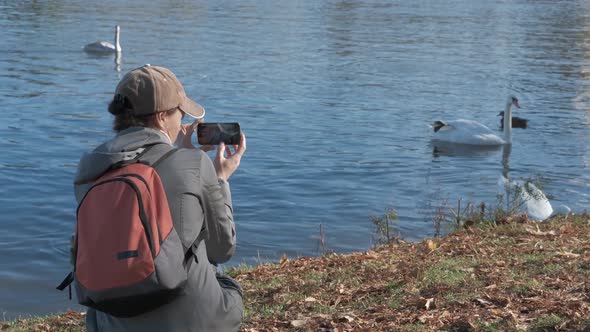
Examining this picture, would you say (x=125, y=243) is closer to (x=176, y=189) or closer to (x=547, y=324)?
(x=176, y=189)

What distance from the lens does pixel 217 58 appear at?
30266 millimetres

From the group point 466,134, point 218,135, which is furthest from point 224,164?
point 466,134

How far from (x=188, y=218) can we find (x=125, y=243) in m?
0.29

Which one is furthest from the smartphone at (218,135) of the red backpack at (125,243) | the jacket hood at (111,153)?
the red backpack at (125,243)

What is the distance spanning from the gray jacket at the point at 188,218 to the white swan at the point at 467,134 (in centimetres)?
1610

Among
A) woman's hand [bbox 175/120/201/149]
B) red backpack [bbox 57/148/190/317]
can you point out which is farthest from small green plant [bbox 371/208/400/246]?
red backpack [bbox 57/148/190/317]

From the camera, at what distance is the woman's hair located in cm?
388

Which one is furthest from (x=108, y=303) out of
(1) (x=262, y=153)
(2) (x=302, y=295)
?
(1) (x=262, y=153)

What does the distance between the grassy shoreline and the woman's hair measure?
7.54ft

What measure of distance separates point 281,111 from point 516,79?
367 inches

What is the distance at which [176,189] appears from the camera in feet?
→ 12.0

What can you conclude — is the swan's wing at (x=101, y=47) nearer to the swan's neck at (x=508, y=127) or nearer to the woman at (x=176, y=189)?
the swan's neck at (x=508, y=127)

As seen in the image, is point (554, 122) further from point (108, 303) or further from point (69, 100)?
point (108, 303)

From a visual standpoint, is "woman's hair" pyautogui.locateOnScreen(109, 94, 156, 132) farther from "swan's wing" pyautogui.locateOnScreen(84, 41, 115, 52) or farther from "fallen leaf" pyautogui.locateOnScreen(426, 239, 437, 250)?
"swan's wing" pyautogui.locateOnScreen(84, 41, 115, 52)
